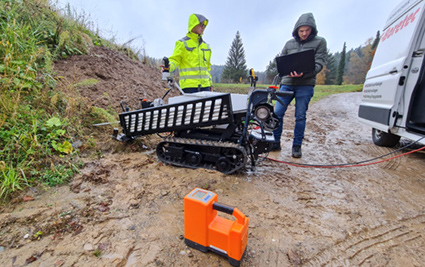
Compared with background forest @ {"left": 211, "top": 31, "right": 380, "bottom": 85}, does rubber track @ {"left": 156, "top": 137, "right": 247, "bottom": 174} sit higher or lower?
lower

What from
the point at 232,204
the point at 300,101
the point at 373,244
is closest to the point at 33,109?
the point at 232,204

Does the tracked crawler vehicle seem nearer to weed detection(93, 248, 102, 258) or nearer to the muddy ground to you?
the muddy ground

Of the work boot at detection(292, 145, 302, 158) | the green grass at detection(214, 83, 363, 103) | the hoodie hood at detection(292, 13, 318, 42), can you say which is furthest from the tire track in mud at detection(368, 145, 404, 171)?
the green grass at detection(214, 83, 363, 103)

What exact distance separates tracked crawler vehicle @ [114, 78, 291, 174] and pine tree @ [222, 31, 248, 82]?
4613cm

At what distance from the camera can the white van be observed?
10.3 feet

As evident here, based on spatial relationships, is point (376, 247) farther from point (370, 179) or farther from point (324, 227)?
point (370, 179)

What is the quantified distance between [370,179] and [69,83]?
5331 millimetres

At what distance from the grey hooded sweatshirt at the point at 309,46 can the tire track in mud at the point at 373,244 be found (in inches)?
93.9

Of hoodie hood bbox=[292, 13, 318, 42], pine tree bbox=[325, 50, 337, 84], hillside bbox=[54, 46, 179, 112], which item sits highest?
pine tree bbox=[325, 50, 337, 84]

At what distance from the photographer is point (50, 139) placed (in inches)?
112

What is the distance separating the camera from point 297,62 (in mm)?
3184

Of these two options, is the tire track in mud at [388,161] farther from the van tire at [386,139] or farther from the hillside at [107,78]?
the hillside at [107,78]

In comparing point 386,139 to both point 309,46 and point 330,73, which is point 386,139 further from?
point 330,73

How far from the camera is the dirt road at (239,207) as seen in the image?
159 centimetres
